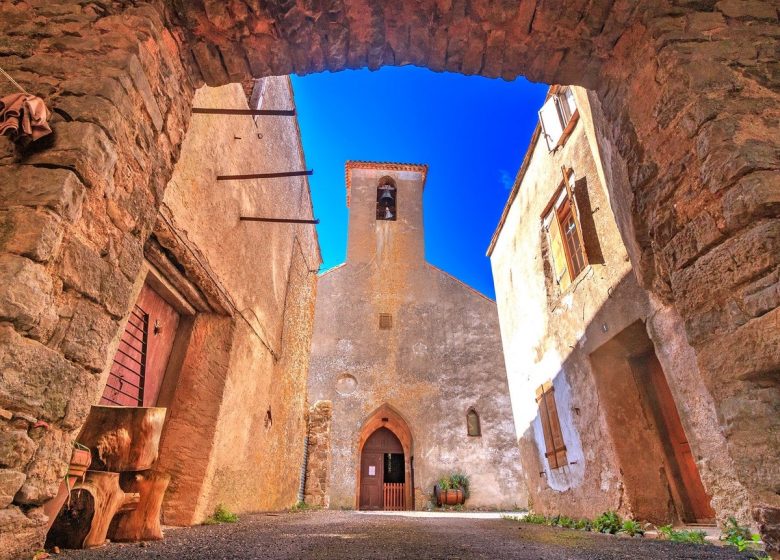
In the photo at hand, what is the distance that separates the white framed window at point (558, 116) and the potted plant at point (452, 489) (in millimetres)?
9089

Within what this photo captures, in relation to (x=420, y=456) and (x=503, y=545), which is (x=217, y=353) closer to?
(x=503, y=545)

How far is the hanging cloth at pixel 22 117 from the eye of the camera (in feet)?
5.63

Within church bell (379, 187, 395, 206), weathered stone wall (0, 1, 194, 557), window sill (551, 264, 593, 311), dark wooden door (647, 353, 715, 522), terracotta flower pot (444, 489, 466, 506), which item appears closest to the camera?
weathered stone wall (0, 1, 194, 557)

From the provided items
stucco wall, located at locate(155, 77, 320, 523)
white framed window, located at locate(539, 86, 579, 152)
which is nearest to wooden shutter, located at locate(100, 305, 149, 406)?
stucco wall, located at locate(155, 77, 320, 523)

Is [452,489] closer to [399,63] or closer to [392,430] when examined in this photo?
[392,430]

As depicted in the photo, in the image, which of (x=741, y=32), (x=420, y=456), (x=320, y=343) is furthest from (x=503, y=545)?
(x=320, y=343)

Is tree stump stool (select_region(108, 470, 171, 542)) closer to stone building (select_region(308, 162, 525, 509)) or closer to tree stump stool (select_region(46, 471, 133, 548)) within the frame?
tree stump stool (select_region(46, 471, 133, 548))

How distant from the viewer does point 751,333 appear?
69.0 inches

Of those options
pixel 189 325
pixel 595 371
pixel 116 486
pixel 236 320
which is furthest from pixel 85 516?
pixel 595 371

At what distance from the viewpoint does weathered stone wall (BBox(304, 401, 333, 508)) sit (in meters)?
9.21

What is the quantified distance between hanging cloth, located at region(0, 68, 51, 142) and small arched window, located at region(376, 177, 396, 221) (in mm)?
14939

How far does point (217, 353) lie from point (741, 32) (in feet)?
15.6

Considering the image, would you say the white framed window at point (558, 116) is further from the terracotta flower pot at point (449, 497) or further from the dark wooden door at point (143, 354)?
the terracotta flower pot at point (449, 497)

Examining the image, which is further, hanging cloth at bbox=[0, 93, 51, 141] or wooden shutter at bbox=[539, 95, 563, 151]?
wooden shutter at bbox=[539, 95, 563, 151]
